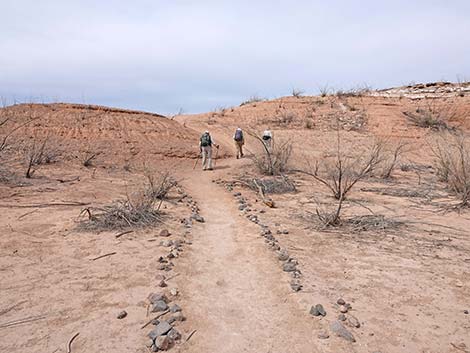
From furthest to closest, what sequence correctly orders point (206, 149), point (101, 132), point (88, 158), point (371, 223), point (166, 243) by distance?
point (101, 132) → point (206, 149) → point (88, 158) → point (371, 223) → point (166, 243)

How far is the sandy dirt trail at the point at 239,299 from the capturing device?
8.70 feet

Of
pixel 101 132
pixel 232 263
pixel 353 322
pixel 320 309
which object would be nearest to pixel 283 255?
pixel 232 263

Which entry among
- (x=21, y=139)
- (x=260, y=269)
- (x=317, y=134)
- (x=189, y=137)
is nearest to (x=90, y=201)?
(x=260, y=269)

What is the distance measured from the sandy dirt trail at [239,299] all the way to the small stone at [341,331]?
173mm

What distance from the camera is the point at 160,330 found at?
2.69 meters

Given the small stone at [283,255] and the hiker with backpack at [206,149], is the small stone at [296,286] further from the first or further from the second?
the hiker with backpack at [206,149]

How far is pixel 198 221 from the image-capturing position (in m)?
5.79

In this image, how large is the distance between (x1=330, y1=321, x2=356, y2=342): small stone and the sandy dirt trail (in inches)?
6.8

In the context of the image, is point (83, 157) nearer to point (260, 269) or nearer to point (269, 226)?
point (269, 226)

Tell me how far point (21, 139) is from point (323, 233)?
11085 millimetres

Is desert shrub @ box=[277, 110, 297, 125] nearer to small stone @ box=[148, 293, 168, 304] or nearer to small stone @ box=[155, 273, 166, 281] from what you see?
small stone @ box=[155, 273, 166, 281]

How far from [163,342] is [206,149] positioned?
30.8 ft

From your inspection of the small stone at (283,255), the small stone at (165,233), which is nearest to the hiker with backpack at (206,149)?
the small stone at (165,233)

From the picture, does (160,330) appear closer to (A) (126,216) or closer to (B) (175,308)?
(B) (175,308)
